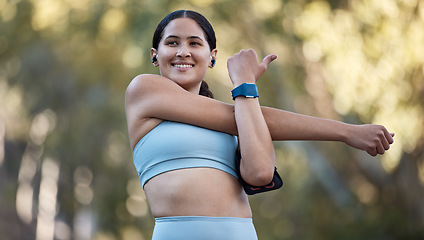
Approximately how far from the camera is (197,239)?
7.72ft

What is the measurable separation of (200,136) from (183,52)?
0.36 meters

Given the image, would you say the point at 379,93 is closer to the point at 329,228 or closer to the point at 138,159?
the point at 329,228

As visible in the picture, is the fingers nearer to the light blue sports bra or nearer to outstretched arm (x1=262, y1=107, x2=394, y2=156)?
outstretched arm (x1=262, y1=107, x2=394, y2=156)

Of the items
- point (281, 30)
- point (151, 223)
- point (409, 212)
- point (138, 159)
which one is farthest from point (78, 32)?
point (138, 159)

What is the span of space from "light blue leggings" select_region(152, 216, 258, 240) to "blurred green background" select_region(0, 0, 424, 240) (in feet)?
28.4

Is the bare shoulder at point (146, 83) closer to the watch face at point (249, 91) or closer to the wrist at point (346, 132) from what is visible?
the watch face at point (249, 91)

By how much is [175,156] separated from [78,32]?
482 inches

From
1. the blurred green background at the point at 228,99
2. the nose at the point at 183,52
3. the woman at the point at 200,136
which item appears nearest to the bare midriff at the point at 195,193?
the woman at the point at 200,136

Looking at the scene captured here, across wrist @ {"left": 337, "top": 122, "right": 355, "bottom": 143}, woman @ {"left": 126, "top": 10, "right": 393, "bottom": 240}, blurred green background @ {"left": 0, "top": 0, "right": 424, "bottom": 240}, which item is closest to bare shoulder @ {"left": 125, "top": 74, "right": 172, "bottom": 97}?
woman @ {"left": 126, "top": 10, "right": 393, "bottom": 240}

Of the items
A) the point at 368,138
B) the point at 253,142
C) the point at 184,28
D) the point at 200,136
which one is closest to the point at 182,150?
the point at 200,136

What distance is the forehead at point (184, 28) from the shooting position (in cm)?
263

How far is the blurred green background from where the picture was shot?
11180 millimetres

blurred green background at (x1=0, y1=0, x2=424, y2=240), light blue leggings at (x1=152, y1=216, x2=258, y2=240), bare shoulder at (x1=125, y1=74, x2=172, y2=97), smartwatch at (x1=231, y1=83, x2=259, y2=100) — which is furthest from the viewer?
blurred green background at (x1=0, y1=0, x2=424, y2=240)

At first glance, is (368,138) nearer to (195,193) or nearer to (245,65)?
(245,65)
